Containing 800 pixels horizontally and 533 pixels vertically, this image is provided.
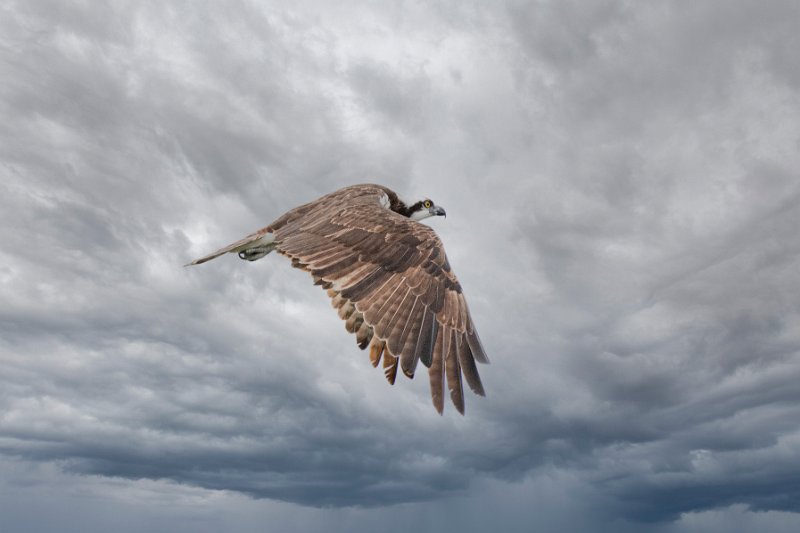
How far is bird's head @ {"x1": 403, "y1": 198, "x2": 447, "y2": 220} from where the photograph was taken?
56.6 feet

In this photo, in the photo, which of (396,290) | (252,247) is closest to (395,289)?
(396,290)

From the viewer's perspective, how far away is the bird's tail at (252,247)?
12539 mm

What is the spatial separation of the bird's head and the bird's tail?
5102mm

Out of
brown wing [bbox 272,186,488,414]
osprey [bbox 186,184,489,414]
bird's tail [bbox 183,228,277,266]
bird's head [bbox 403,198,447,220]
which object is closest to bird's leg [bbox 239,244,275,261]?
bird's tail [bbox 183,228,277,266]

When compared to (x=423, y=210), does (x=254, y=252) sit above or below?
below

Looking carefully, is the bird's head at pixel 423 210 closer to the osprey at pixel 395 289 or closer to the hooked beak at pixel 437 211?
the hooked beak at pixel 437 211

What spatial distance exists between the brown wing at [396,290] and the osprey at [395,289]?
14mm

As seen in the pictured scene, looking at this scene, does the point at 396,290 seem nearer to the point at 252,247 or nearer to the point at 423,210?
the point at 252,247

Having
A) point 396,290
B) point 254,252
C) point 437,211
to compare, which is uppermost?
point 437,211

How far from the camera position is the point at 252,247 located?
1297 centimetres

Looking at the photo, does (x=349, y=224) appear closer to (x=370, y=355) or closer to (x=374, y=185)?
(x=370, y=355)

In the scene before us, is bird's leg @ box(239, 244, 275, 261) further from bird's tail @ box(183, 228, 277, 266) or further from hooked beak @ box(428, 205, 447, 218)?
hooked beak @ box(428, 205, 447, 218)

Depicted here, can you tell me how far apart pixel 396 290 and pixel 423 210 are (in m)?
8.87

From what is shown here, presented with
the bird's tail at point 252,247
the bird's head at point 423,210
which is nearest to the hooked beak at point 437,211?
the bird's head at point 423,210
